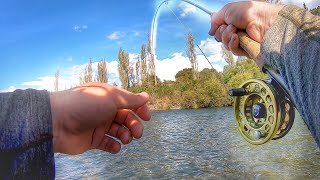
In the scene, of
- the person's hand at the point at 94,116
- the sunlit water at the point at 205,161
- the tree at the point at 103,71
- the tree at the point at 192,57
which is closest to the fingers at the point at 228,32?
the person's hand at the point at 94,116

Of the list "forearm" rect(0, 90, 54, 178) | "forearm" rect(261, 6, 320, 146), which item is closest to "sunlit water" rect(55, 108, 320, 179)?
"forearm" rect(261, 6, 320, 146)

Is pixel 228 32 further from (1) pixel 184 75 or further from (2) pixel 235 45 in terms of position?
(1) pixel 184 75

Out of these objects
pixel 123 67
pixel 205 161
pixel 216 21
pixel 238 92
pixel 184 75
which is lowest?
pixel 205 161

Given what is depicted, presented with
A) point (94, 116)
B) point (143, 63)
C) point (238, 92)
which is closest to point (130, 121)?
point (94, 116)

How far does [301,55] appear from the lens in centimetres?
108

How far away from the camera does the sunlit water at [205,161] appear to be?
7113 mm

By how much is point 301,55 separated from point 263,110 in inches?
45.8

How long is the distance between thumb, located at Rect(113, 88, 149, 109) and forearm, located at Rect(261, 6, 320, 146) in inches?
21.2

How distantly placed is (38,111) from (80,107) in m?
Answer: 0.20

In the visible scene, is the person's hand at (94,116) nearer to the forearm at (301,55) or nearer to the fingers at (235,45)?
the forearm at (301,55)

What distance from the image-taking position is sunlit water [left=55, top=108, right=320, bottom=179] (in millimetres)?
7113

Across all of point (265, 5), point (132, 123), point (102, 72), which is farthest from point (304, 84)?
point (102, 72)

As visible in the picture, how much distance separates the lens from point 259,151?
909 cm

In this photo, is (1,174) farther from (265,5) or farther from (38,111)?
(265,5)
